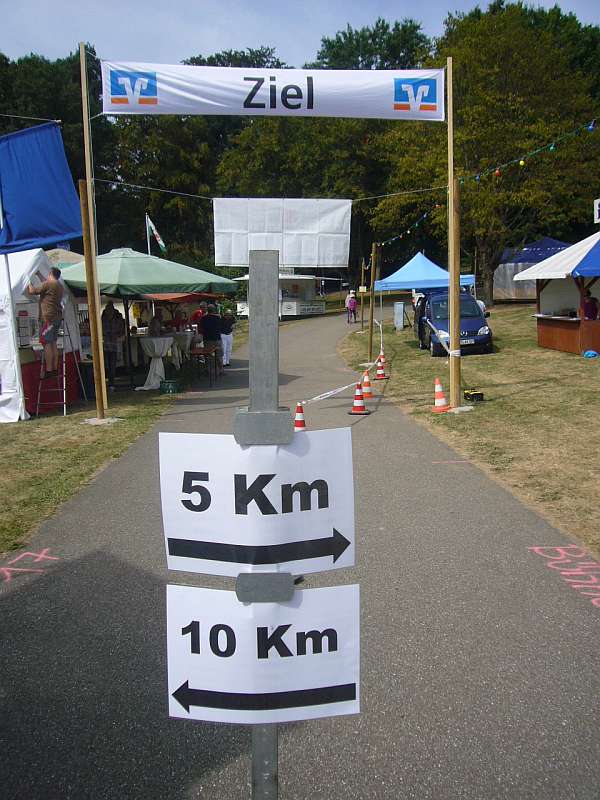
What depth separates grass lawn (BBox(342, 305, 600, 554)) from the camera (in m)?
7.48

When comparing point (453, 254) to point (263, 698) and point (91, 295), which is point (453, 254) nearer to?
point (91, 295)

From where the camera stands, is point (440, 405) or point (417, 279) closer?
point (440, 405)

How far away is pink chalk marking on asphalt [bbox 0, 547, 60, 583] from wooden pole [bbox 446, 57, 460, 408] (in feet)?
26.3

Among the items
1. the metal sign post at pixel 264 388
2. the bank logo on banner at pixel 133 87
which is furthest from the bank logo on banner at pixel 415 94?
the metal sign post at pixel 264 388

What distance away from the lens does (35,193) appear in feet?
41.0

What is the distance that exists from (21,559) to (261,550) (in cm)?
432

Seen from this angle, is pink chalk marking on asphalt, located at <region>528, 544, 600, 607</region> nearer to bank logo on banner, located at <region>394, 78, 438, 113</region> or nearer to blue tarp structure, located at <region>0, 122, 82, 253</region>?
bank logo on banner, located at <region>394, 78, 438, 113</region>

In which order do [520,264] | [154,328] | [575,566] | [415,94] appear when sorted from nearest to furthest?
[575,566] < [415,94] < [154,328] < [520,264]

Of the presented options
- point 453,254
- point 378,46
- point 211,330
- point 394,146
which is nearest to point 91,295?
point 453,254

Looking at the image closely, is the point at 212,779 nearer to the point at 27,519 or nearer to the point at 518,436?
the point at 27,519

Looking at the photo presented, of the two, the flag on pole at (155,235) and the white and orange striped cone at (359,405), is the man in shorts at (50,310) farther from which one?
the flag on pole at (155,235)

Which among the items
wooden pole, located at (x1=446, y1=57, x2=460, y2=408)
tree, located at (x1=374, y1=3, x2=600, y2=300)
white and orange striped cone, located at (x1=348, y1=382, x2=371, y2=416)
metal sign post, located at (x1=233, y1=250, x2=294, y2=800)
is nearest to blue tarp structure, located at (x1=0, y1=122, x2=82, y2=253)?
white and orange striped cone, located at (x1=348, y1=382, x2=371, y2=416)

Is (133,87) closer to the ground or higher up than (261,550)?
higher up

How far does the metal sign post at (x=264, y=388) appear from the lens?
85.9 inches
